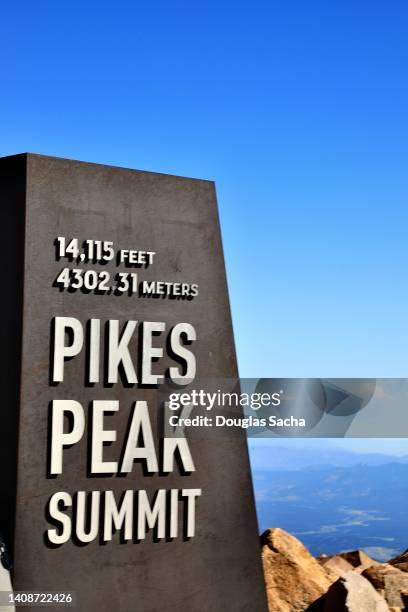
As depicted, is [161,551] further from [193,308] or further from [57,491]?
[193,308]

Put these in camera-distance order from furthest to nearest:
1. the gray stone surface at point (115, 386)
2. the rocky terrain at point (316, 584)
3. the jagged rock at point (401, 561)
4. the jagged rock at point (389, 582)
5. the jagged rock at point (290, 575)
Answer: the jagged rock at point (401, 561)
the jagged rock at point (389, 582)
the jagged rock at point (290, 575)
the rocky terrain at point (316, 584)
the gray stone surface at point (115, 386)

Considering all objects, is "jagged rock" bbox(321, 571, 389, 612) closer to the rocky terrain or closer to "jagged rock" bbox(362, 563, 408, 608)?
the rocky terrain

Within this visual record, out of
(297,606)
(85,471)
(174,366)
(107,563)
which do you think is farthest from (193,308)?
(297,606)

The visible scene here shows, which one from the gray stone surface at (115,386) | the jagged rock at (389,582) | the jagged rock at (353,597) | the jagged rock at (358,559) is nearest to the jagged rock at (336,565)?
the jagged rock at (358,559)

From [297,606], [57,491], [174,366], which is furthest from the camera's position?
[297,606]

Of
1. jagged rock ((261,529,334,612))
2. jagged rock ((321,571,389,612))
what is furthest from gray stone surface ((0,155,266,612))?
jagged rock ((261,529,334,612))

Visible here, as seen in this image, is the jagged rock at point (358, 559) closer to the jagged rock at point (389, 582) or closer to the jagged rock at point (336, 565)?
the jagged rock at point (336, 565)

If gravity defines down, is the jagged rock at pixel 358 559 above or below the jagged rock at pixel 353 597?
above
